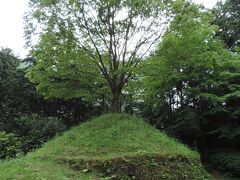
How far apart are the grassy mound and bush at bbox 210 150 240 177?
346cm

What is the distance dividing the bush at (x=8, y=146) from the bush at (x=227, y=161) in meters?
8.64

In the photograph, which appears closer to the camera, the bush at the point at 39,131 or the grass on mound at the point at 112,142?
the grass on mound at the point at 112,142

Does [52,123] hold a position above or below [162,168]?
above

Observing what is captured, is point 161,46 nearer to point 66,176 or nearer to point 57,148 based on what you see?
point 57,148

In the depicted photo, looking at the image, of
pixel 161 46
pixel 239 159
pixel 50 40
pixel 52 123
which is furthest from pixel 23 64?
pixel 239 159

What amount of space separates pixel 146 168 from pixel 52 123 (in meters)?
8.97

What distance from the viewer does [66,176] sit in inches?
359

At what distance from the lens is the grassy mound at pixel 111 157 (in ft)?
31.3

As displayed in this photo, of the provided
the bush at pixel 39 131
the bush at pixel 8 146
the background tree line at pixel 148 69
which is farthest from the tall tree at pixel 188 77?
the bush at pixel 8 146

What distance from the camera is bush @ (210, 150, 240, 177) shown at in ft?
48.8

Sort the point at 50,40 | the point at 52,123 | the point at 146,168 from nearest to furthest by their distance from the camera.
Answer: the point at 146,168, the point at 50,40, the point at 52,123

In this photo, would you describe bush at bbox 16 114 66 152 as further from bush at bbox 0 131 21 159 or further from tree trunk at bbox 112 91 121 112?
tree trunk at bbox 112 91 121 112

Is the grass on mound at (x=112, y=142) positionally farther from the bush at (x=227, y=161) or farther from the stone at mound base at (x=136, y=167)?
the bush at (x=227, y=161)

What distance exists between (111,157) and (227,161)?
6.96 meters
